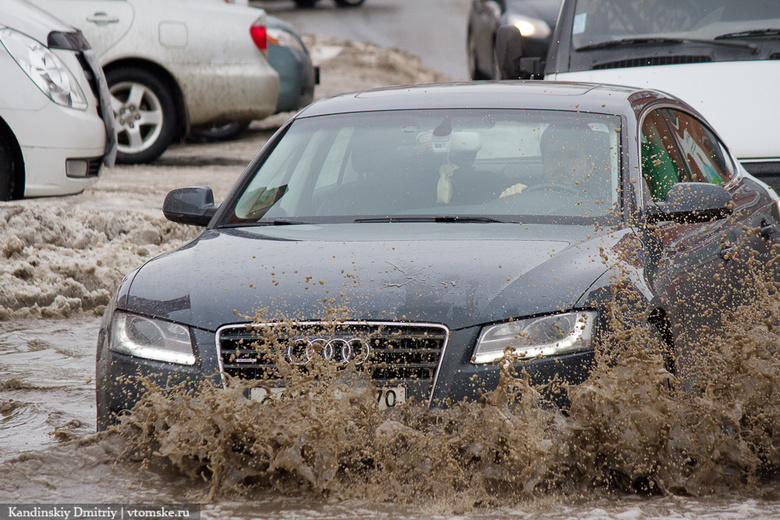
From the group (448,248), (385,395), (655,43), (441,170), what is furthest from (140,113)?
(385,395)

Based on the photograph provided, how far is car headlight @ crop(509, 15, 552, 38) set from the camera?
38.3 ft

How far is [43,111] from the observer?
7.79 metres

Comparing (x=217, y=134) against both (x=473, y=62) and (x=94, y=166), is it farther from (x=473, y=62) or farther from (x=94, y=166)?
(x=94, y=166)

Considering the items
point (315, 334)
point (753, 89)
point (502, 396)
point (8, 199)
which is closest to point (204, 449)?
point (315, 334)

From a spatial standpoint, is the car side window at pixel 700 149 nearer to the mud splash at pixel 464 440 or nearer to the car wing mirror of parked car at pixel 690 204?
the car wing mirror of parked car at pixel 690 204

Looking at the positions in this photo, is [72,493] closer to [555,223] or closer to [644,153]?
[555,223]

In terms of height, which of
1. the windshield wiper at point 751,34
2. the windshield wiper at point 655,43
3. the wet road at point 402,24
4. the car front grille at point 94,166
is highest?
the windshield wiper at point 751,34

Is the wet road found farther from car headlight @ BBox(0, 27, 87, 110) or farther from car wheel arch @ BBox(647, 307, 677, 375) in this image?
car wheel arch @ BBox(647, 307, 677, 375)

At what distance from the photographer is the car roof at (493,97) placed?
16.5 feet

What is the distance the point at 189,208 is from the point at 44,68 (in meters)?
3.32

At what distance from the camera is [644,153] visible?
482 cm

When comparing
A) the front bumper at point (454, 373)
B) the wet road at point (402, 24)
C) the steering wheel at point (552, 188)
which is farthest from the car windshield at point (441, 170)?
the wet road at point (402, 24)

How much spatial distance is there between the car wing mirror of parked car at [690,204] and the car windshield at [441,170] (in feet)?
0.57

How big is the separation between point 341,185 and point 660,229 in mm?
1366
